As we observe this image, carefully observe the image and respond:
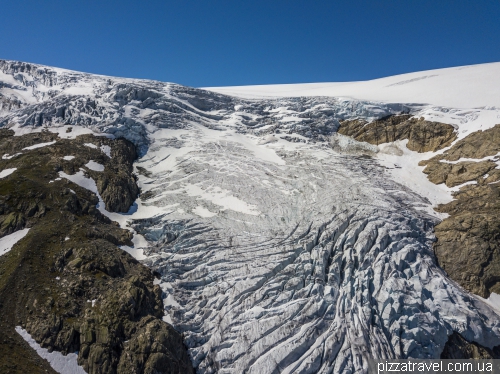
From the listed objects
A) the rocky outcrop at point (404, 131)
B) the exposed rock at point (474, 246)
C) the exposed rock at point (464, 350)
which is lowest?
the exposed rock at point (464, 350)

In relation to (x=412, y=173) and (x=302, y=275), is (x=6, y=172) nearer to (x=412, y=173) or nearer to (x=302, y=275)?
(x=302, y=275)

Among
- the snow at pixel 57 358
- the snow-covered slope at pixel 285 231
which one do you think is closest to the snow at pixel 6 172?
the snow-covered slope at pixel 285 231

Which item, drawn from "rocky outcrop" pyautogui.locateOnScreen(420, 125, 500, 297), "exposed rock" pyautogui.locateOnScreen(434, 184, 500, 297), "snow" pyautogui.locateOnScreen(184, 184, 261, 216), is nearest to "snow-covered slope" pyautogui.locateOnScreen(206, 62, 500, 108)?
"rocky outcrop" pyautogui.locateOnScreen(420, 125, 500, 297)

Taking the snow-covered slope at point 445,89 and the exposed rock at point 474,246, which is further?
the snow-covered slope at point 445,89

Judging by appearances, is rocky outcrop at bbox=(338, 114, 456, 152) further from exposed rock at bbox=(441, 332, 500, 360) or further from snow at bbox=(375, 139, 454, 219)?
exposed rock at bbox=(441, 332, 500, 360)

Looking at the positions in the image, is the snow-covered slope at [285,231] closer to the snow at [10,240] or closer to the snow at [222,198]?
the snow at [222,198]
